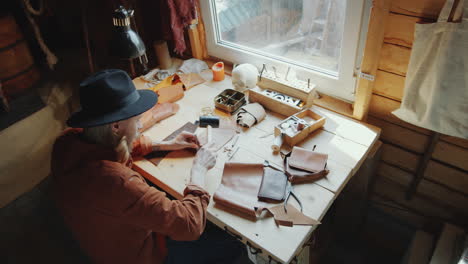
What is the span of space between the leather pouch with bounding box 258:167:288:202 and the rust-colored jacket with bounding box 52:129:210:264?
23 cm

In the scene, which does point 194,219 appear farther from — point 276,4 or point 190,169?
point 276,4

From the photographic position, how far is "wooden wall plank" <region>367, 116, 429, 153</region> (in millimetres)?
1667

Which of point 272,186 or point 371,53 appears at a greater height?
point 371,53

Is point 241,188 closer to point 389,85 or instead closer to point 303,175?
point 303,175

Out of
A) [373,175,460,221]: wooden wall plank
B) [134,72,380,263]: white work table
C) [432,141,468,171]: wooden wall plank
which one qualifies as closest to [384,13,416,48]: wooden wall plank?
[134,72,380,263]: white work table

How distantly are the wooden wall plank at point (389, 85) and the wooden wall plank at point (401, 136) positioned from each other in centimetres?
18

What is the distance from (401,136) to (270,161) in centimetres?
74

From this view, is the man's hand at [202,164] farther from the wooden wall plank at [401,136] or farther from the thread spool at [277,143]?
the wooden wall plank at [401,136]

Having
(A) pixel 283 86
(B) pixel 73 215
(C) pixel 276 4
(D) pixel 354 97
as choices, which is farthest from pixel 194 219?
(C) pixel 276 4

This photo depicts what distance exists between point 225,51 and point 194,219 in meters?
1.36

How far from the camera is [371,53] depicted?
150 centimetres

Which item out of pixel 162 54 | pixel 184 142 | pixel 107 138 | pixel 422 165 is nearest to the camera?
pixel 107 138

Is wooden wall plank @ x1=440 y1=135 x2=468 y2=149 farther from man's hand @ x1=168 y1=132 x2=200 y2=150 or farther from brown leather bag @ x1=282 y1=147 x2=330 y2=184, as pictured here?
man's hand @ x1=168 y1=132 x2=200 y2=150

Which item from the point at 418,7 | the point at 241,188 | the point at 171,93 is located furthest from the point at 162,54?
the point at 418,7
